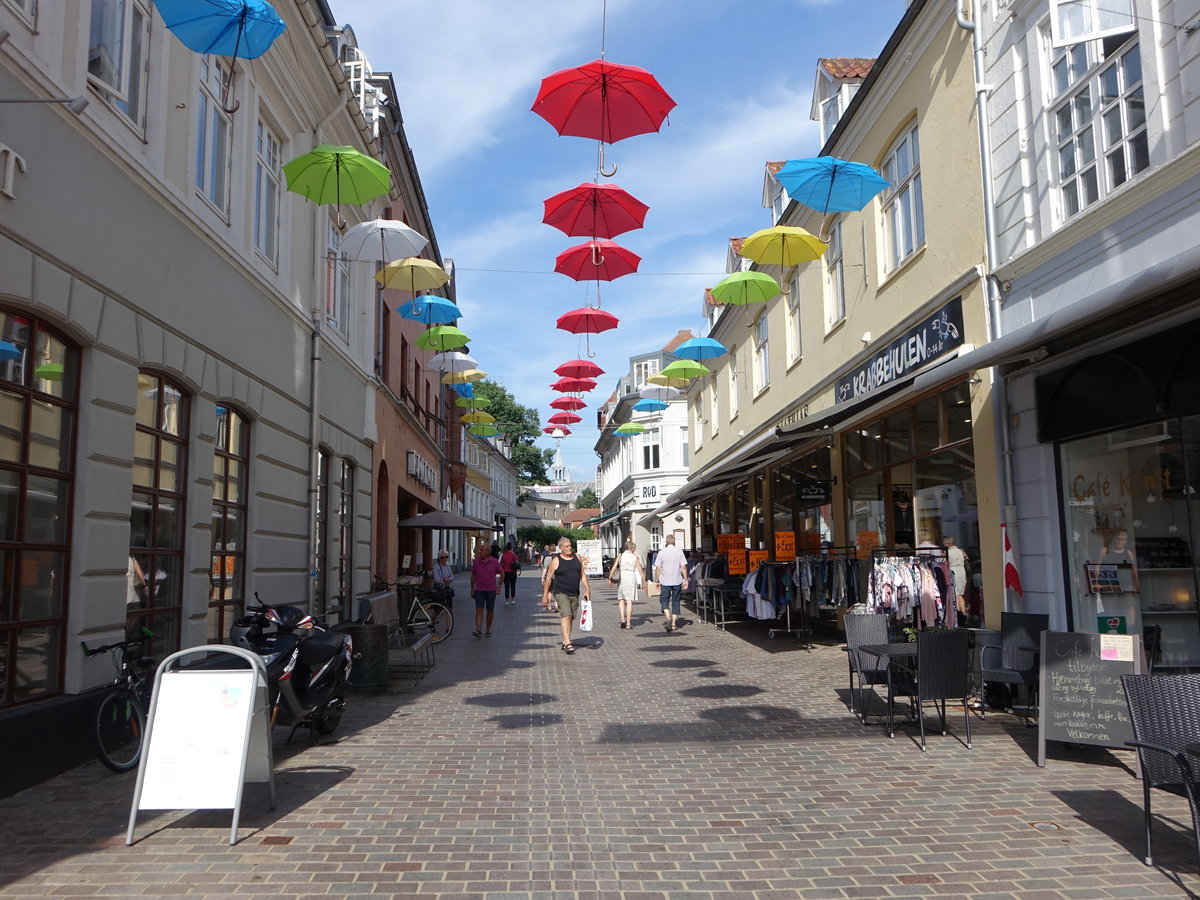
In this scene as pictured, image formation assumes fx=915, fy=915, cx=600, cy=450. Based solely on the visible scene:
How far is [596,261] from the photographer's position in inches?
510

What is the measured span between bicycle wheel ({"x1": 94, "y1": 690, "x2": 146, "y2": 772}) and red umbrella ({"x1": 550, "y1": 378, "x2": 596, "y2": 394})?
1692 centimetres

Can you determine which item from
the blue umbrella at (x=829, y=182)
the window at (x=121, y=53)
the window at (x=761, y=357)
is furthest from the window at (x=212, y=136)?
the window at (x=761, y=357)

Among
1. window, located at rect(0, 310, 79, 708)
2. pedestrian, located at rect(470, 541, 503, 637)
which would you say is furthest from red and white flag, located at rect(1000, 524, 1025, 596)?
pedestrian, located at rect(470, 541, 503, 637)

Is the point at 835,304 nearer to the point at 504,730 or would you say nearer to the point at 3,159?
the point at 504,730

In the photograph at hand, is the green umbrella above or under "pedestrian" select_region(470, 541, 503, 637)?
above

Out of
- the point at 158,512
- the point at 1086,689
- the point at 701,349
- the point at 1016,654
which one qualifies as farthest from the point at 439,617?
the point at 1086,689

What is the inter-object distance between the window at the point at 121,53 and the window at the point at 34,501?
2.29 meters

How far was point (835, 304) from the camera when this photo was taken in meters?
16.2

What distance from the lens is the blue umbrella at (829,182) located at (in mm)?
10875

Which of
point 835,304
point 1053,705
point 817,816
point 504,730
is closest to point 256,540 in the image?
point 504,730

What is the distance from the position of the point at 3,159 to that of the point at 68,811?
418cm

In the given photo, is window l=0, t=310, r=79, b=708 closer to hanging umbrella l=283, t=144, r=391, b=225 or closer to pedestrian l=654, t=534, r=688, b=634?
hanging umbrella l=283, t=144, r=391, b=225

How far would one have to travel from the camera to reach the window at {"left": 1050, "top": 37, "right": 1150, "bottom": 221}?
778 cm

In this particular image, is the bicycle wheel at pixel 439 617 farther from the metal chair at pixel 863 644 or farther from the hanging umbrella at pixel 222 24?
the hanging umbrella at pixel 222 24
